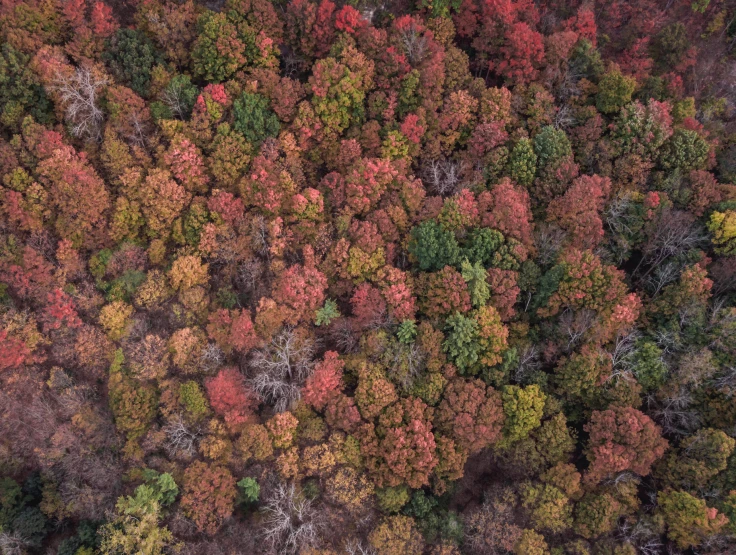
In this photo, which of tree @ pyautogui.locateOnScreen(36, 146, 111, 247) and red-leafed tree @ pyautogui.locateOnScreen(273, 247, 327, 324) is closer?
red-leafed tree @ pyautogui.locateOnScreen(273, 247, 327, 324)

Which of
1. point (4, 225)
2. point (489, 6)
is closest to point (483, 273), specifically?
point (489, 6)

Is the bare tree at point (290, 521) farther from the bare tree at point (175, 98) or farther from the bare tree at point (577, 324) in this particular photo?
the bare tree at point (175, 98)

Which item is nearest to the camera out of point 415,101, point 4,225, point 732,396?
point 732,396

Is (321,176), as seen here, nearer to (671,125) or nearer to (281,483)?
(281,483)

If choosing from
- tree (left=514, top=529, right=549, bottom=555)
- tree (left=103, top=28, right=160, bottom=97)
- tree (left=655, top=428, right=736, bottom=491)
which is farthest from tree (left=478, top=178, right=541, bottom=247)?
tree (left=103, top=28, right=160, bottom=97)

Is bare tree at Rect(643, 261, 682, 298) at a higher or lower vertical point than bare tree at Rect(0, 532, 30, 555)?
higher

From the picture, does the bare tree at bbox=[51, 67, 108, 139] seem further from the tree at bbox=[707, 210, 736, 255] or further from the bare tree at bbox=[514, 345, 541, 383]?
the tree at bbox=[707, 210, 736, 255]

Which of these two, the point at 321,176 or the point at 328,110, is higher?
the point at 328,110
